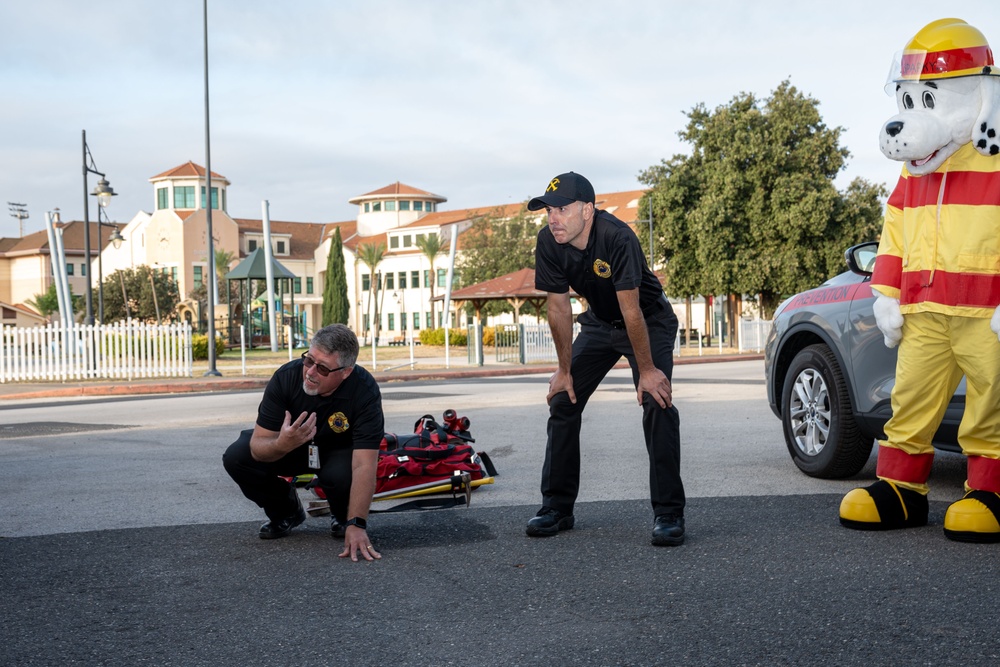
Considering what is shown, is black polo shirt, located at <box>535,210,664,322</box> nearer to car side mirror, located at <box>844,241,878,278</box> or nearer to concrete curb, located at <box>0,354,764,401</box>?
car side mirror, located at <box>844,241,878,278</box>

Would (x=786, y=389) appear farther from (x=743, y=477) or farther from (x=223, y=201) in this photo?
(x=223, y=201)

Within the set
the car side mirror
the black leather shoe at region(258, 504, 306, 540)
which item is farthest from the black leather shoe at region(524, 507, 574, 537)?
the car side mirror

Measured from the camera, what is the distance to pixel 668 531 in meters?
4.77

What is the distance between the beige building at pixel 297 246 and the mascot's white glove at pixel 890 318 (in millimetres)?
76346

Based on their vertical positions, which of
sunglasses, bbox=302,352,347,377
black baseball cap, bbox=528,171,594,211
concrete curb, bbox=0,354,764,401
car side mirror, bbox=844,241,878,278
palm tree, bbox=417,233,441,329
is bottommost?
concrete curb, bbox=0,354,764,401

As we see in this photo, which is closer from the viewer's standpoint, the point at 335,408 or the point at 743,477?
the point at 335,408

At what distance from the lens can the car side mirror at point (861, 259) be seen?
6324 mm

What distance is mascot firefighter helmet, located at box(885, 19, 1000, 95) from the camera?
197 inches

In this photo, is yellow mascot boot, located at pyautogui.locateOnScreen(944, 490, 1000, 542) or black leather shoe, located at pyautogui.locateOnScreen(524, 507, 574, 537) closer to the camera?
yellow mascot boot, located at pyautogui.locateOnScreen(944, 490, 1000, 542)

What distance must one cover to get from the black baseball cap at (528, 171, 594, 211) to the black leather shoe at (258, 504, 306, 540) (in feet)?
5.96

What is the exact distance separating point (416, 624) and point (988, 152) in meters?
3.15

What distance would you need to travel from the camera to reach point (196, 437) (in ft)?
34.2

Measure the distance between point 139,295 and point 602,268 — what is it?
72.3 metres

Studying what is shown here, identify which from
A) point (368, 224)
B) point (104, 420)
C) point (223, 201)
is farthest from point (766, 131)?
point (368, 224)
